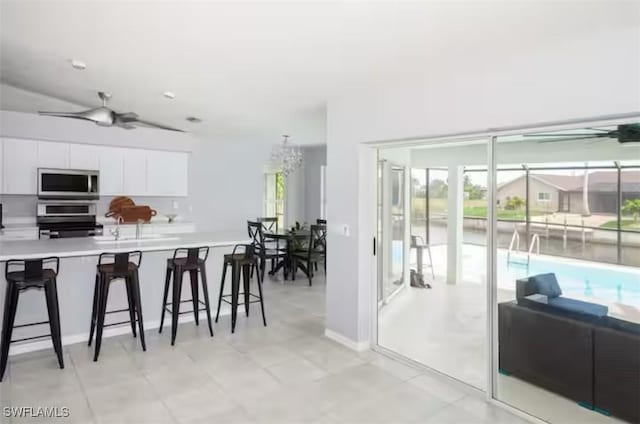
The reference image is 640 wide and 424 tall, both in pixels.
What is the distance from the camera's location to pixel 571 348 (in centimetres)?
281

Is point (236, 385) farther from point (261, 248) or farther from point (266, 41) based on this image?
point (261, 248)

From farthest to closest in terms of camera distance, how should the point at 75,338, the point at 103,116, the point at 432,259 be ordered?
the point at 432,259
the point at 103,116
the point at 75,338

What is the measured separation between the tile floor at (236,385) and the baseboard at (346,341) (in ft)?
0.22

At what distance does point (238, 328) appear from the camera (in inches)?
169

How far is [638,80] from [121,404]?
3.66m

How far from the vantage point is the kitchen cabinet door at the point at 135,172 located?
20.7ft

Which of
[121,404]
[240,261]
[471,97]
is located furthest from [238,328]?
[471,97]

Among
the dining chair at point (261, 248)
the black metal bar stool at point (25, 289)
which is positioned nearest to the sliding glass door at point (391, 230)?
the dining chair at point (261, 248)

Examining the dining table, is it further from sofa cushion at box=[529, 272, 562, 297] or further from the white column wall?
sofa cushion at box=[529, 272, 562, 297]

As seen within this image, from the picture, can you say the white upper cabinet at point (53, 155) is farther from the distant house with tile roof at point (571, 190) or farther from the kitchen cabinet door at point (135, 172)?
the distant house with tile roof at point (571, 190)

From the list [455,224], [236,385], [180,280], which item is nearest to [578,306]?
[455,224]

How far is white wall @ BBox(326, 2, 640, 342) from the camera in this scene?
2.12 metres

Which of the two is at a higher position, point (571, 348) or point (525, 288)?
point (525, 288)

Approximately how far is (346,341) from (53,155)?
4.87m
